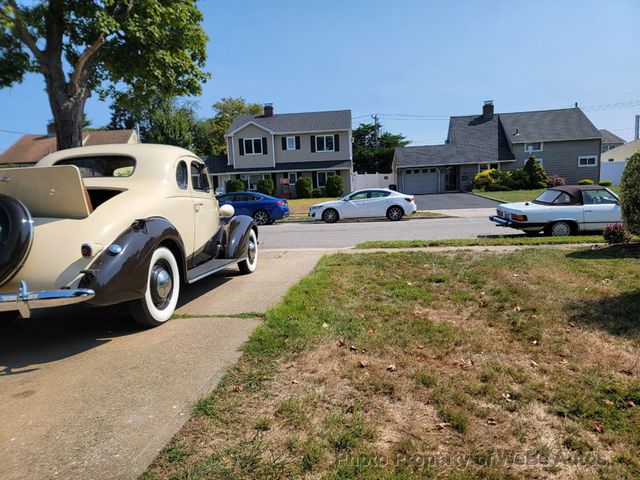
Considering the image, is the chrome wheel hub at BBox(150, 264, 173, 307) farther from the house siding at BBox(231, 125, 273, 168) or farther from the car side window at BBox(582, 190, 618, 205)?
the house siding at BBox(231, 125, 273, 168)

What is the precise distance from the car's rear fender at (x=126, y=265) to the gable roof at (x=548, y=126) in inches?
1711

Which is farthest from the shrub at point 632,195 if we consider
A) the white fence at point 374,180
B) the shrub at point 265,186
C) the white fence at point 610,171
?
the white fence at point 610,171

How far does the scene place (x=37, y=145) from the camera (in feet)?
144

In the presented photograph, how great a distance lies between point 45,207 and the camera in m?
4.41

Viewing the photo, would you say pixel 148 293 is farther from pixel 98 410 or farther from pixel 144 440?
pixel 144 440

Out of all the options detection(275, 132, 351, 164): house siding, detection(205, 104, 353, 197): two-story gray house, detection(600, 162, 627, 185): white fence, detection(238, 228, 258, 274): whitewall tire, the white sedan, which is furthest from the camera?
detection(600, 162, 627, 185): white fence

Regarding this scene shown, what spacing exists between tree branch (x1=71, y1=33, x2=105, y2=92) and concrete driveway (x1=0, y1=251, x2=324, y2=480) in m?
12.3

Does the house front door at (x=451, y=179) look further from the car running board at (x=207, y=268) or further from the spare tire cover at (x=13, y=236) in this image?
the spare tire cover at (x=13, y=236)

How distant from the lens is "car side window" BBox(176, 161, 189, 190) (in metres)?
6.05

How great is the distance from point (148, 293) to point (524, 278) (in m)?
5.04

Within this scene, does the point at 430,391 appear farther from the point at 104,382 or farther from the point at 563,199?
the point at 563,199

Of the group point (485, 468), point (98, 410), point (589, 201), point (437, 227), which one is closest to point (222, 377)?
point (98, 410)

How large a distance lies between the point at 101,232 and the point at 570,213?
12205 mm

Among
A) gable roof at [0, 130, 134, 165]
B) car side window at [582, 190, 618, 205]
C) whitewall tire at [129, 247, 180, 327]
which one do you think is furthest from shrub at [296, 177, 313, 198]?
whitewall tire at [129, 247, 180, 327]
